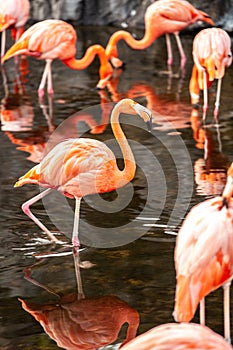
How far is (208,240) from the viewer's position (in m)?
3.22

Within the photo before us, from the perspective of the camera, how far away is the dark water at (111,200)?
4.20 meters

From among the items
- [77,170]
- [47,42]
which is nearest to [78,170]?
[77,170]

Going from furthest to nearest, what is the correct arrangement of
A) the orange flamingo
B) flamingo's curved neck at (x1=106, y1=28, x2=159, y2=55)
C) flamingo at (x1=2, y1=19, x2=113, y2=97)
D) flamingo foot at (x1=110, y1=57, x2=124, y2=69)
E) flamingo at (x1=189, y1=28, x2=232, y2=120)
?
flamingo foot at (x1=110, y1=57, x2=124, y2=69) → flamingo's curved neck at (x1=106, y1=28, x2=159, y2=55) → flamingo at (x1=2, y1=19, x2=113, y2=97) → flamingo at (x1=189, y1=28, x2=232, y2=120) → the orange flamingo

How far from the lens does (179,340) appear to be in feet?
8.90

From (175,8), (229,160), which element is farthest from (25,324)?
(175,8)

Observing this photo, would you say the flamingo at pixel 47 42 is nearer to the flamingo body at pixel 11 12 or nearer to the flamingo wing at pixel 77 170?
the flamingo body at pixel 11 12

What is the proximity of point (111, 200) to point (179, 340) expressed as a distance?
286 centimetres

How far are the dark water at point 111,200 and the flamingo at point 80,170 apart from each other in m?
0.28

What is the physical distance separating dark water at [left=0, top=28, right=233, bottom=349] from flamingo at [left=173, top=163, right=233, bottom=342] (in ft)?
2.00

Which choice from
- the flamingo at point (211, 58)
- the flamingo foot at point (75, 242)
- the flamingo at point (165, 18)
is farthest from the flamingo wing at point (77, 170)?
the flamingo at point (165, 18)

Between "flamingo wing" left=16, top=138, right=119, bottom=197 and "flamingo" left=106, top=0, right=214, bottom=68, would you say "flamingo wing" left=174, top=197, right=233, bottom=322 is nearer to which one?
"flamingo wing" left=16, top=138, right=119, bottom=197

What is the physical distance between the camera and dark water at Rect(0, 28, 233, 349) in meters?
4.20

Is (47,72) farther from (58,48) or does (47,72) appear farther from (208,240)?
(208,240)

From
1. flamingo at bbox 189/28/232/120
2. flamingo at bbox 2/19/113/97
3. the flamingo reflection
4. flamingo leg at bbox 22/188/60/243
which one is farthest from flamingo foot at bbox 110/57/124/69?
the flamingo reflection
